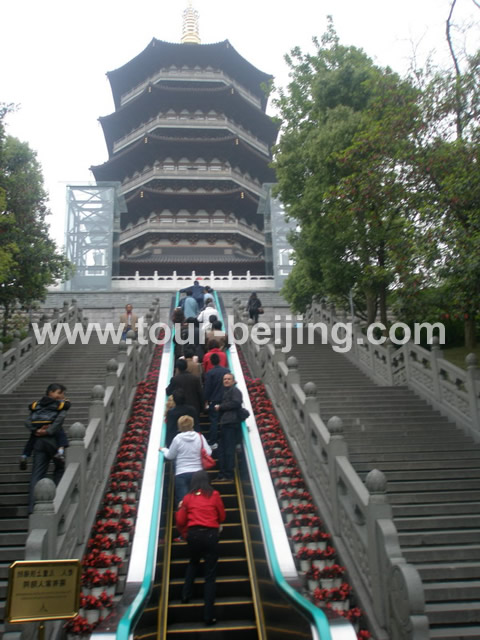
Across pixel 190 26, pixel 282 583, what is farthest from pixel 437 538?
pixel 190 26

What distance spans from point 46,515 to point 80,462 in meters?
1.18

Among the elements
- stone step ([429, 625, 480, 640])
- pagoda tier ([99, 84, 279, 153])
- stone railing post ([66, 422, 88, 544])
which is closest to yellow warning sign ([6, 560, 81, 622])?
stone railing post ([66, 422, 88, 544])

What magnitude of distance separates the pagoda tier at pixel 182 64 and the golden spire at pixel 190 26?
597cm

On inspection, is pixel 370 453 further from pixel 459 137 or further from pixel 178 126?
pixel 178 126

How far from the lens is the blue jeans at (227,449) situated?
7.06 m

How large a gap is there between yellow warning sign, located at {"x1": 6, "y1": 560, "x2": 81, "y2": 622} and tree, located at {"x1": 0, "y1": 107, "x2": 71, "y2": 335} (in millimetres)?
11122

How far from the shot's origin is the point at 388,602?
4453mm

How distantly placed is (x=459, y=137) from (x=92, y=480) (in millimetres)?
7418

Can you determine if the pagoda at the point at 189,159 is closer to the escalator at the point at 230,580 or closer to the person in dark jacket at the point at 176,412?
the person in dark jacket at the point at 176,412

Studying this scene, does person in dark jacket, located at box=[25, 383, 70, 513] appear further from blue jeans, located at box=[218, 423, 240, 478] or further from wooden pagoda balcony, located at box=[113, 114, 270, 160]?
wooden pagoda balcony, located at box=[113, 114, 270, 160]

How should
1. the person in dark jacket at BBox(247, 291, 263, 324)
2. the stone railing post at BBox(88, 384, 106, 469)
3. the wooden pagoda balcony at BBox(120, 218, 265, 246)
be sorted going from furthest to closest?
the wooden pagoda balcony at BBox(120, 218, 265, 246) < the person in dark jacket at BBox(247, 291, 263, 324) < the stone railing post at BBox(88, 384, 106, 469)

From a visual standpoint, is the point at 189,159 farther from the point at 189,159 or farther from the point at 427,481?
the point at 427,481

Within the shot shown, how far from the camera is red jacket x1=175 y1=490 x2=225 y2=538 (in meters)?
5.11

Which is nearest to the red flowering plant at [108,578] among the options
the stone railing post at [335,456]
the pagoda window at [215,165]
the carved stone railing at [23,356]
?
the stone railing post at [335,456]
